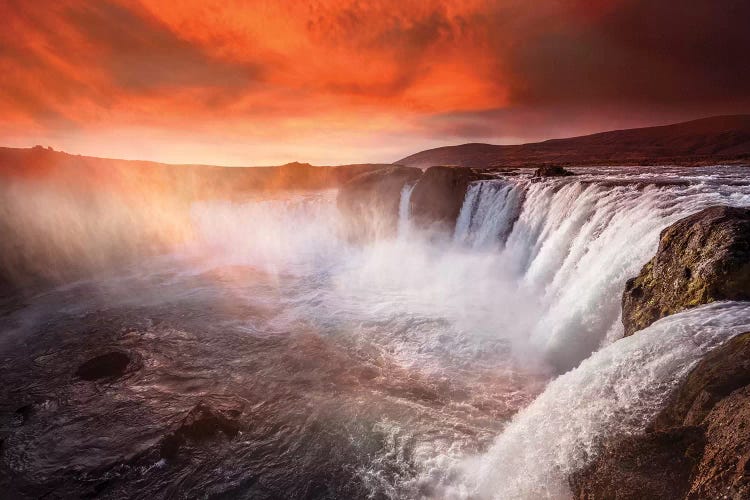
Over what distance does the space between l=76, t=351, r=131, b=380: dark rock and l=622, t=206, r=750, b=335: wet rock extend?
50.1 ft

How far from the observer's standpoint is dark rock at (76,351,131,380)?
12.1 meters

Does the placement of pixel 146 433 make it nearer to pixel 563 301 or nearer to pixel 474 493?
pixel 474 493

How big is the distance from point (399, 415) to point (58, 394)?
414 inches

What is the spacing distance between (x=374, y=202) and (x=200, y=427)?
24.0 meters

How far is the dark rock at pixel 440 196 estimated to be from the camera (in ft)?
81.2

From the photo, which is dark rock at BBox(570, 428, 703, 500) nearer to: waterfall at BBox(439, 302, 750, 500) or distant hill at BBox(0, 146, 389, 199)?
waterfall at BBox(439, 302, 750, 500)

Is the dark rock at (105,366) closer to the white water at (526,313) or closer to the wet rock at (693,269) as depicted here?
the white water at (526,313)

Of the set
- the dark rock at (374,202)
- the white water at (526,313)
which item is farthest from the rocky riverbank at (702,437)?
the dark rock at (374,202)

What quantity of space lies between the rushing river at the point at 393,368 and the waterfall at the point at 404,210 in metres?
7.44

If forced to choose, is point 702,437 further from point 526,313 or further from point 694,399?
point 526,313

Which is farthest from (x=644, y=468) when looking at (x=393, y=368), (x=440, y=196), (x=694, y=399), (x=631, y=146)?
(x=631, y=146)

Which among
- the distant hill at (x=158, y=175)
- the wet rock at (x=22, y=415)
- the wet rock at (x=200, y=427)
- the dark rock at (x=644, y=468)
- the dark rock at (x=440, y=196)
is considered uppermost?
the distant hill at (x=158, y=175)

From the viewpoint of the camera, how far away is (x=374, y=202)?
31.1m

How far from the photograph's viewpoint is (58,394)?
36.5ft
